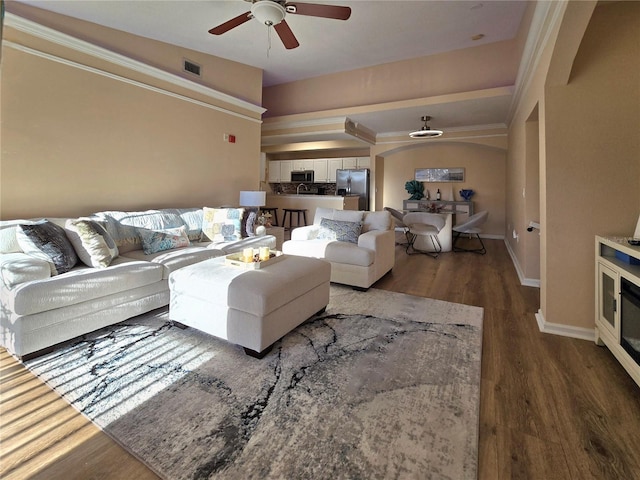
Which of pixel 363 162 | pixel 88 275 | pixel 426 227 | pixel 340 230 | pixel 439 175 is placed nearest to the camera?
pixel 88 275

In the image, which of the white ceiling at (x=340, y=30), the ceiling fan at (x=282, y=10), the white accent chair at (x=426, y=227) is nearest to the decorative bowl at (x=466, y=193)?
the white ceiling at (x=340, y=30)

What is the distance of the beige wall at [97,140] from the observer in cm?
290

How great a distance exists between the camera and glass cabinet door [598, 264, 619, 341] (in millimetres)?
2043

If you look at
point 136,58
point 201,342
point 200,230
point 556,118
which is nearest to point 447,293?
point 556,118

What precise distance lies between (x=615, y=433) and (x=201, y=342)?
2.44m

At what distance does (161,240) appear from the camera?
11.0 ft

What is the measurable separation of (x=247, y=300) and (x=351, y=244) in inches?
75.6

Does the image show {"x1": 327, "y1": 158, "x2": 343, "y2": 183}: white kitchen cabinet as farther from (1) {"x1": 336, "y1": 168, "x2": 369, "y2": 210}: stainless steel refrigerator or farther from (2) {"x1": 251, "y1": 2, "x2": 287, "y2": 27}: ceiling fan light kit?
(2) {"x1": 251, "y1": 2, "x2": 287, "y2": 27}: ceiling fan light kit

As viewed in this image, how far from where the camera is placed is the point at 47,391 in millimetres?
1791

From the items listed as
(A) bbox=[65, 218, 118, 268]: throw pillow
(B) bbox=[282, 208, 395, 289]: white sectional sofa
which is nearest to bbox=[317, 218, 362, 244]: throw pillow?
(B) bbox=[282, 208, 395, 289]: white sectional sofa

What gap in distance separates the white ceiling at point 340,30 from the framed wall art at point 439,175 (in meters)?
1.84

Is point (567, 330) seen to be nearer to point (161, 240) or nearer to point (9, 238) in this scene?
point (161, 240)

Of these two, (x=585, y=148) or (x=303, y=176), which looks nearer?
(x=585, y=148)

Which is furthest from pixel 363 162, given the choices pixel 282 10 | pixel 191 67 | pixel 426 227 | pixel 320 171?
pixel 282 10
